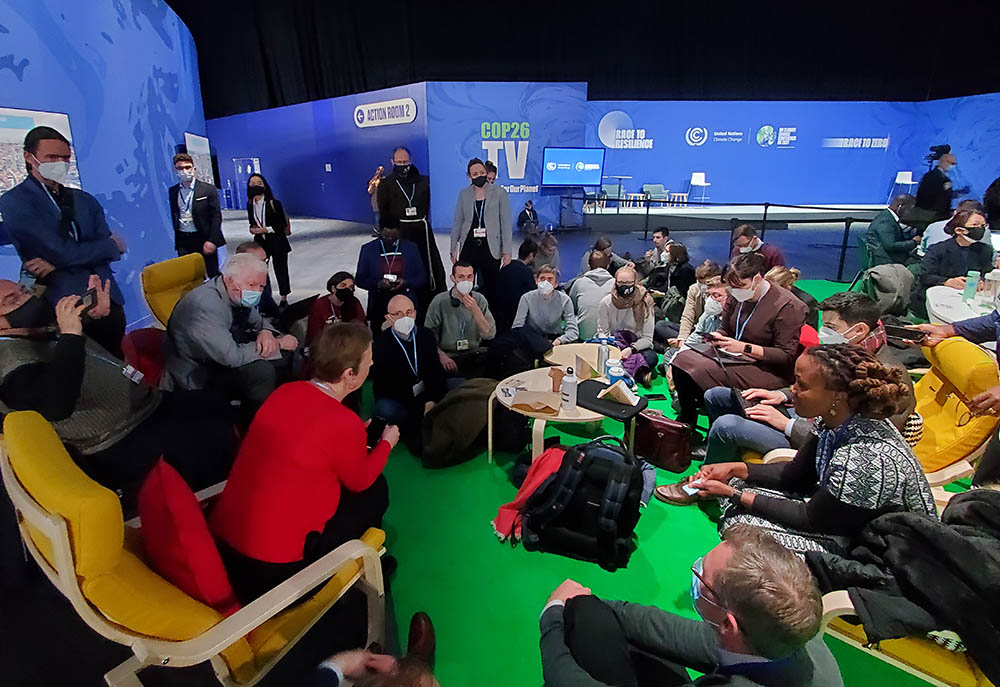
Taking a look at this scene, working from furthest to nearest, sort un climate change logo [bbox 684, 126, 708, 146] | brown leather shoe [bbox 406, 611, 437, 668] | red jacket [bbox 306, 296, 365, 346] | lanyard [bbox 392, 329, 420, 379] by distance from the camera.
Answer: un climate change logo [bbox 684, 126, 708, 146] → red jacket [bbox 306, 296, 365, 346] → lanyard [bbox 392, 329, 420, 379] → brown leather shoe [bbox 406, 611, 437, 668]

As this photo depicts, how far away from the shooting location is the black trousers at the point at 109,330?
324 centimetres

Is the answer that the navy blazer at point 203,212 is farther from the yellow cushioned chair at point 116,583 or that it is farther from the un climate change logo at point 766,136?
the un climate change logo at point 766,136

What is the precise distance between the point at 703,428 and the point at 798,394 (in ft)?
6.34

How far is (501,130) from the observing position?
9.95 m

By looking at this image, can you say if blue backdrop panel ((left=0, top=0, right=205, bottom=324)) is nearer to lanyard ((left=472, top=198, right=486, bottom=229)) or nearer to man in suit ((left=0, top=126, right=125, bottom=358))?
man in suit ((left=0, top=126, right=125, bottom=358))

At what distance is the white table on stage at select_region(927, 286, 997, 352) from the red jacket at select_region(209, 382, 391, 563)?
416 centimetres

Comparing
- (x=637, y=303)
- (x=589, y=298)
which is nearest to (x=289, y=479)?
(x=637, y=303)

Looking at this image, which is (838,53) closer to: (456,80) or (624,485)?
(456,80)

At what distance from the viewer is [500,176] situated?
10141mm

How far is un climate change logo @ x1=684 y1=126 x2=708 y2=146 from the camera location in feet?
43.8

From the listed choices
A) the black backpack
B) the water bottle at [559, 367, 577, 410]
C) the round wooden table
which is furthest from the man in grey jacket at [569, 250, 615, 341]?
the black backpack

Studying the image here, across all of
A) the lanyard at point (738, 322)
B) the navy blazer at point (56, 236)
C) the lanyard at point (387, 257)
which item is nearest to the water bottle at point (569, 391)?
the lanyard at point (738, 322)

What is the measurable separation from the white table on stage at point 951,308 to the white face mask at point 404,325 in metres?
3.66

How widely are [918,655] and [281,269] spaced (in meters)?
6.08
